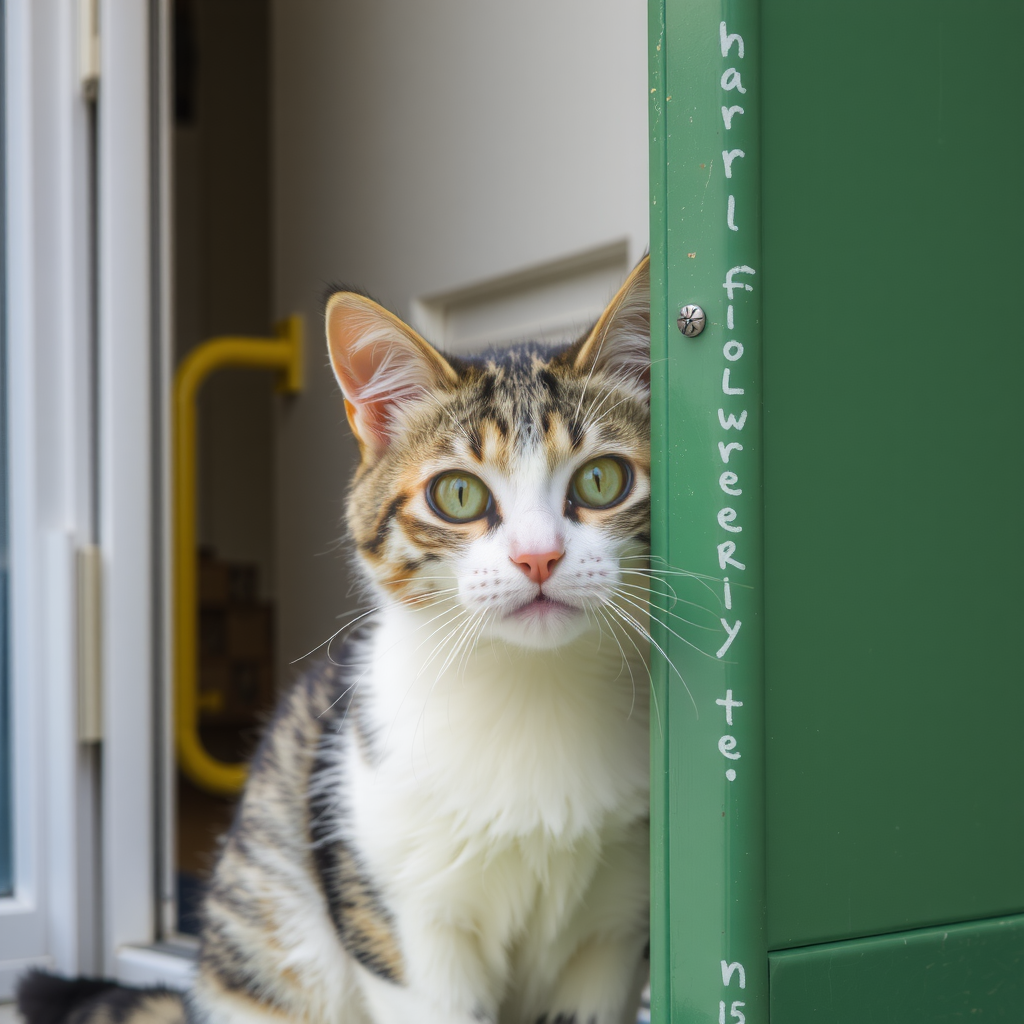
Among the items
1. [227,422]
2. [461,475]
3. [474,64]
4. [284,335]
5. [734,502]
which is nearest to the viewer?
[734,502]

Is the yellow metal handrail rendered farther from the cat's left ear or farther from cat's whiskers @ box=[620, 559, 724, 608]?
cat's whiskers @ box=[620, 559, 724, 608]

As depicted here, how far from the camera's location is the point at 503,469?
2.53ft

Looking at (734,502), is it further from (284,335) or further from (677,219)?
(284,335)

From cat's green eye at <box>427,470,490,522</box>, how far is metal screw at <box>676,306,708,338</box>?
206 millimetres

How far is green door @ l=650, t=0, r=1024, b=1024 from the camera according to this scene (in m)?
0.65

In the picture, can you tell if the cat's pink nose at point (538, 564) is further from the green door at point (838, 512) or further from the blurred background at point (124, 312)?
the blurred background at point (124, 312)

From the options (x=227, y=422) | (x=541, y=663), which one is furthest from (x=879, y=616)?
(x=227, y=422)

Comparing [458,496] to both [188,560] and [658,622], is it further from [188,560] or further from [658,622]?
[188,560]

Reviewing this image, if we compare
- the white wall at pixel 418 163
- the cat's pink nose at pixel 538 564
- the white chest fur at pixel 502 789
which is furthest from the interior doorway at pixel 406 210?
the cat's pink nose at pixel 538 564

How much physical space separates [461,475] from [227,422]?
2.63 metres

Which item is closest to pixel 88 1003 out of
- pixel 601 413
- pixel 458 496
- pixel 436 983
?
pixel 436 983

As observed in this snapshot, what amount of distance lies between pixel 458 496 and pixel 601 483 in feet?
0.37

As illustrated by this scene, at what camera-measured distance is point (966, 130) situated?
0.74 meters

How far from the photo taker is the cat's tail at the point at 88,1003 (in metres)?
1.07
